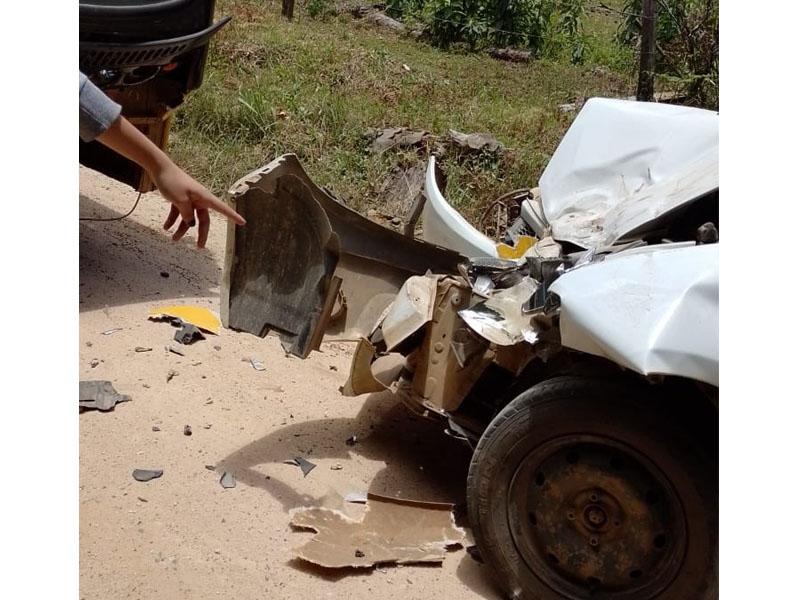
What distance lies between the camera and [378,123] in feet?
29.4

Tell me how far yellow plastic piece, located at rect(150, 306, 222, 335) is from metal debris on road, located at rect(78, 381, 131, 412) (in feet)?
2.78

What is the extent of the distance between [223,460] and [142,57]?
8.44 ft

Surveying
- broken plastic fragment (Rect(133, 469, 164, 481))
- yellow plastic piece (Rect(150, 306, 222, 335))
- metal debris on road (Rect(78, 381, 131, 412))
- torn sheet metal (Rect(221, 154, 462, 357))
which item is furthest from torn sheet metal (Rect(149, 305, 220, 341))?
broken plastic fragment (Rect(133, 469, 164, 481))

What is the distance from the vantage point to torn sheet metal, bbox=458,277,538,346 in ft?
10.4

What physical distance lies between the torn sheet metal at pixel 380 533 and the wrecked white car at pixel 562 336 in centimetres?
30

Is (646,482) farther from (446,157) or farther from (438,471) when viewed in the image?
(446,157)

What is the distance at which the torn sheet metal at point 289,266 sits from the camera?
378 centimetres

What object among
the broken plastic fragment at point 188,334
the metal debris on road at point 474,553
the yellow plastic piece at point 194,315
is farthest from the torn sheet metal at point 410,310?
the yellow plastic piece at point 194,315

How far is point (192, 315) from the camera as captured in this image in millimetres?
5117

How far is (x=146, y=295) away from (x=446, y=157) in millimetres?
3711

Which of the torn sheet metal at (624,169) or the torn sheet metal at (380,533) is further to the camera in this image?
the torn sheet metal at (624,169)

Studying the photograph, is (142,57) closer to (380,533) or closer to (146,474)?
(146,474)

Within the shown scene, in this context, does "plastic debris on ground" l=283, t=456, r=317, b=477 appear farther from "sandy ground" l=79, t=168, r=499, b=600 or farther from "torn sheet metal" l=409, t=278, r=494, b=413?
"torn sheet metal" l=409, t=278, r=494, b=413

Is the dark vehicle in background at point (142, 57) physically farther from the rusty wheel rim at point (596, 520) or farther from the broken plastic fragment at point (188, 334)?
the rusty wheel rim at point (596, 520)
